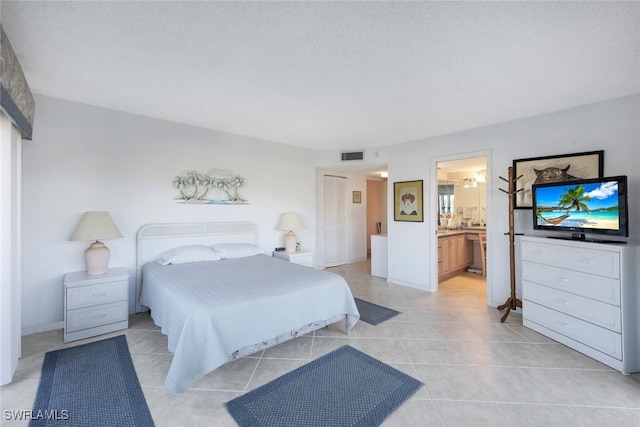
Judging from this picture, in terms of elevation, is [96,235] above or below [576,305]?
above

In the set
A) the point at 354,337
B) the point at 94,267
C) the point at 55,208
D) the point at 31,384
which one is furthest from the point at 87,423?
the point at 55,208

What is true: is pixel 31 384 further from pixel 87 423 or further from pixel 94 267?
pixel 94 267

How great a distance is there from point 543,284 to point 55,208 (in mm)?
5300

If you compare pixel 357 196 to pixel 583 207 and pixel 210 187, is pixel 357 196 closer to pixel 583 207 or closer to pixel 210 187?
pixel 210 187

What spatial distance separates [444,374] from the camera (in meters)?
2.21

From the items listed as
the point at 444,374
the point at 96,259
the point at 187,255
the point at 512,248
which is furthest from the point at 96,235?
the point at 512,248

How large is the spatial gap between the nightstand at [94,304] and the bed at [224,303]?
0.87ft

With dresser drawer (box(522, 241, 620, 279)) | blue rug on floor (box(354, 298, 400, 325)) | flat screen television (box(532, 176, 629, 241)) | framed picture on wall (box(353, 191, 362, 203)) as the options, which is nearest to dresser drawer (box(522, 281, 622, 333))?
dresser drawer (box(522, 241, 620, 279))

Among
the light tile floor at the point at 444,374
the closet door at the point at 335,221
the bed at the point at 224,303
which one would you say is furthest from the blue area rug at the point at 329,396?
the closet door at the point at 335,221

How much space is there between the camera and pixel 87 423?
5.51ft

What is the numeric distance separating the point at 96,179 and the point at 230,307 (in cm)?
250

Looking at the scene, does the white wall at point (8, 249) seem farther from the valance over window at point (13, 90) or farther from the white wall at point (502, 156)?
the white wall at point (502, 156)

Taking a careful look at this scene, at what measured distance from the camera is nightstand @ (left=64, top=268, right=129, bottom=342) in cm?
266

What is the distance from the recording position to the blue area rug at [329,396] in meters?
1.73
